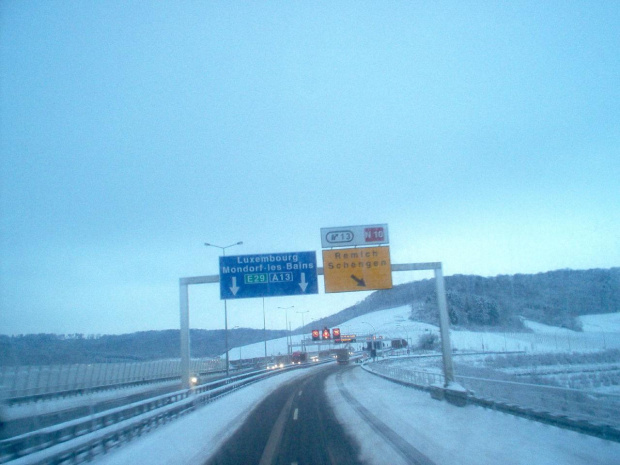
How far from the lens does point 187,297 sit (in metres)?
22.5

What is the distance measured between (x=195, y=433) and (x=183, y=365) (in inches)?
321

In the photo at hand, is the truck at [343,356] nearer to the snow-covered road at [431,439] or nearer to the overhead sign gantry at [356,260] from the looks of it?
the overhead sign gantry at [356,260]

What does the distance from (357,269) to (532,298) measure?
4030cm

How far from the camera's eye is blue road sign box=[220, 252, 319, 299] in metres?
22.0

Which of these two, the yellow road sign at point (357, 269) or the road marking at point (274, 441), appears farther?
the yellow road sign at point (357, 269)

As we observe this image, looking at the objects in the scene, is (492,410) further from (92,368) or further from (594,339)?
(92,368)

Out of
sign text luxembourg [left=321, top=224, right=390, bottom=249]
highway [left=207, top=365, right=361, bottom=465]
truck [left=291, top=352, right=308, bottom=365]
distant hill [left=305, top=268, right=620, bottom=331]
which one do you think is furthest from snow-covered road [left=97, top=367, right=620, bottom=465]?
truck [left=291, top=352, right=308, bottom=365]

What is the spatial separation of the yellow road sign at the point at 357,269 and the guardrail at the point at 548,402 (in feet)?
18.3

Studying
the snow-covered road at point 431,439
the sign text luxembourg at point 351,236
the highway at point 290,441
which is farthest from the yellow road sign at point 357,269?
the highway at point 290,441

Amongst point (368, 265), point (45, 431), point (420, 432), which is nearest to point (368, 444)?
point (420, 432)

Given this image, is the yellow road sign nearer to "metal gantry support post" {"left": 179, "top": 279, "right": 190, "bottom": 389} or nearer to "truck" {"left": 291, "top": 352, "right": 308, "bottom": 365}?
"metal gantry support post" {"left": 179, "top": 279, "right": 190, "bottom": 389}

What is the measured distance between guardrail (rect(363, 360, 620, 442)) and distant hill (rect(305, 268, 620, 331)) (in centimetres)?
1299

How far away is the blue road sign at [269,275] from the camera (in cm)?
2203

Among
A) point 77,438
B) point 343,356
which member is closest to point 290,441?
point 77,438
